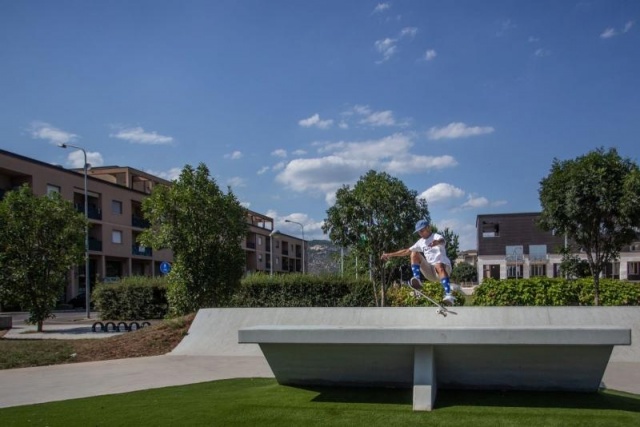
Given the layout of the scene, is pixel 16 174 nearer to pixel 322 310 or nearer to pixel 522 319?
pixel 322 310

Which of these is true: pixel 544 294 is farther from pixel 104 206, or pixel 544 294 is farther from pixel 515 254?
pixel 515 254

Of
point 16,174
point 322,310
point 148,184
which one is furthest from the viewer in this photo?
point 148,184

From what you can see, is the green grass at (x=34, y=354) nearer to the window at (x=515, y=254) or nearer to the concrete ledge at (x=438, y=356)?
the concrete ledge at (x=438, y=356)

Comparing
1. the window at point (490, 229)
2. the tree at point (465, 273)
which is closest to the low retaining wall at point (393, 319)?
the window at point (490, 229)

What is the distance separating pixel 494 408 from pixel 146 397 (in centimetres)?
453

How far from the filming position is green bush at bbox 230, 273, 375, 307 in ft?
68.4

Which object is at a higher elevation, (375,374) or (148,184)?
(148,184)

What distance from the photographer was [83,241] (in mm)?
22906

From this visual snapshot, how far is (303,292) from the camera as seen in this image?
851 inches

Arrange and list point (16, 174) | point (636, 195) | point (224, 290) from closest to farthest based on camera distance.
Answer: point (636, 195), point (224, 290), point (16, 174)

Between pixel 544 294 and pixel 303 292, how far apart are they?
931 centimetres

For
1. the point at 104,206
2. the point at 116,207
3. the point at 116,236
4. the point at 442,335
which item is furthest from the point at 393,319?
the point at 116,207

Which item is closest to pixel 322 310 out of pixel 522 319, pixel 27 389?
pixel 522 319

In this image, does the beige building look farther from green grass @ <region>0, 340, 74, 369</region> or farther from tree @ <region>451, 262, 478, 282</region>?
tree @ <region>451, 262, 478, 282</region>
